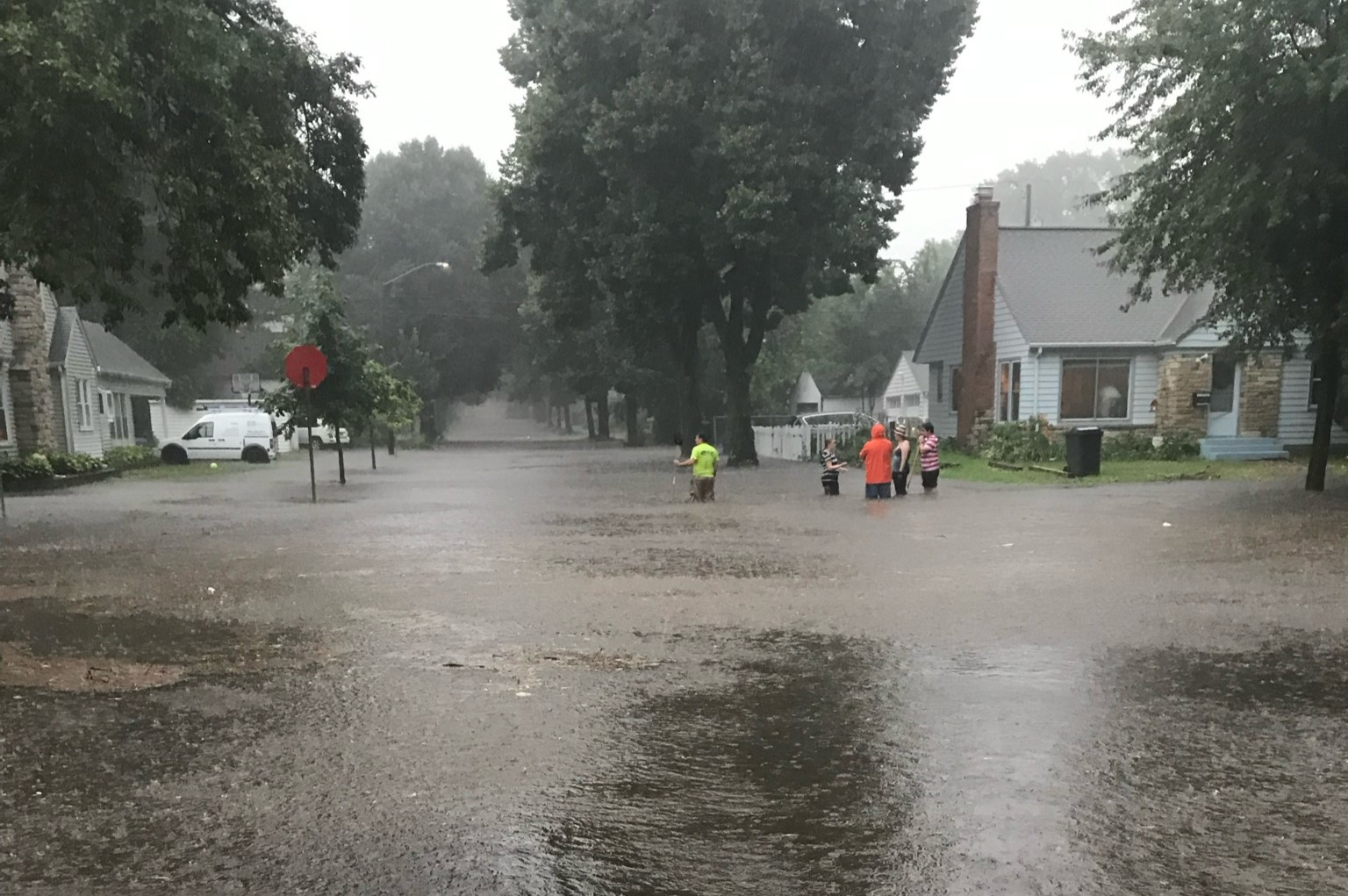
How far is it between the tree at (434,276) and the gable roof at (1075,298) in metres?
33.7

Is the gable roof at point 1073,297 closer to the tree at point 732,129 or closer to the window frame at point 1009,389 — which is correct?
the window frame at point 1009,389

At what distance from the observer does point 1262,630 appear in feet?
24.6

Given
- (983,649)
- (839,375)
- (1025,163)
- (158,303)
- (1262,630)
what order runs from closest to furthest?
(983,649) < (1262,630) < (158,303) < (839,375) < (1025,163)

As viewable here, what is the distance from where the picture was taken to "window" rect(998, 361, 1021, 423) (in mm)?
27875

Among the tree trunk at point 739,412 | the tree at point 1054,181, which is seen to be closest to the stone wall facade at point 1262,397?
the tree trunk at point 739,412

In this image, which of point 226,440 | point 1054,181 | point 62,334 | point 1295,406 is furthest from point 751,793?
point 1054,181

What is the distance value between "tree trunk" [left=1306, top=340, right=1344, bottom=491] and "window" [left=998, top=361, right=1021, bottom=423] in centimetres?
1056

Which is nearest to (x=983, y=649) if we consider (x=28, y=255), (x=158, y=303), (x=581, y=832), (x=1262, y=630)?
(x=1262, y=630)

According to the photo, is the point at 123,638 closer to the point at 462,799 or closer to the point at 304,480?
the point at 462,799

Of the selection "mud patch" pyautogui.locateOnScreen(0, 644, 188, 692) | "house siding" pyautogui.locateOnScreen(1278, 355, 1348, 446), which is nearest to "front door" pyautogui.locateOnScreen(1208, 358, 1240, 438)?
"house siding" pyautogui.locateOnScreen(1278, 355, 1348, 446)

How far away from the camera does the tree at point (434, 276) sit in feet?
191

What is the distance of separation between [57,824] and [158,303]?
53.0 meters

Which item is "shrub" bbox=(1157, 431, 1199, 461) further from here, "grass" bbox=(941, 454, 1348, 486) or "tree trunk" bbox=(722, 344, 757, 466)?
"tree trunk" bbox=(722, 344, 757, 466)

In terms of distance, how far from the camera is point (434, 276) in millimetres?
59844
